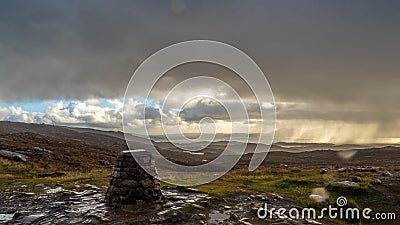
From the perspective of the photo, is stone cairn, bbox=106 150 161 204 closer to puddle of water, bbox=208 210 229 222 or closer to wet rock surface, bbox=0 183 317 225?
wet rock surface, bbox=0 183 317 225

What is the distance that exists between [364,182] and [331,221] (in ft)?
24.4

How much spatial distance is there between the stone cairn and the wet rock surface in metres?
0.42

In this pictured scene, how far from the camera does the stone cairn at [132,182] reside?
42.5ft

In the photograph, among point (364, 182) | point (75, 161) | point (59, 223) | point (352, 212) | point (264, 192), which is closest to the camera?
point (59, 223)

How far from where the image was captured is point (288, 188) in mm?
18906

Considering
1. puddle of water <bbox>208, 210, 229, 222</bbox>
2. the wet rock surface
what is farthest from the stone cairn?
puddle of water <bbox>208, 210, 229, 222</bbox>

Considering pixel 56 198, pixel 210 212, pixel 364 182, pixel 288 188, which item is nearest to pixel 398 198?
pixel 364 182

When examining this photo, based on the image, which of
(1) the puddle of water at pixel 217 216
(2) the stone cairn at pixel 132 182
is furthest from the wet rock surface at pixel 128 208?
(2) the stone cairn at pixel 132 182

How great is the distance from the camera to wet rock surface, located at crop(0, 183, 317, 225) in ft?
35.5

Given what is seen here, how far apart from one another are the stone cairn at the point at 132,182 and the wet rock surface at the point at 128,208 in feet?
1.37

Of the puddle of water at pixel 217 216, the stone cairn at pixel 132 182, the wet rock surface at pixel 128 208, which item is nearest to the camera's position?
the wet rock surface at pixel 128 208

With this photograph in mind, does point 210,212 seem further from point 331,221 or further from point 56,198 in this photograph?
point 56,198

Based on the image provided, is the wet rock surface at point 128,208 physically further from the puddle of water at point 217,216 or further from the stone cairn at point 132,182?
the stone cairn at point 132,182

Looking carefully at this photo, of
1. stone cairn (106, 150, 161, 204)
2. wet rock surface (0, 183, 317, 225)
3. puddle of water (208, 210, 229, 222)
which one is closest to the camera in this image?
wet rock surface (0, 183, 317, 225)
